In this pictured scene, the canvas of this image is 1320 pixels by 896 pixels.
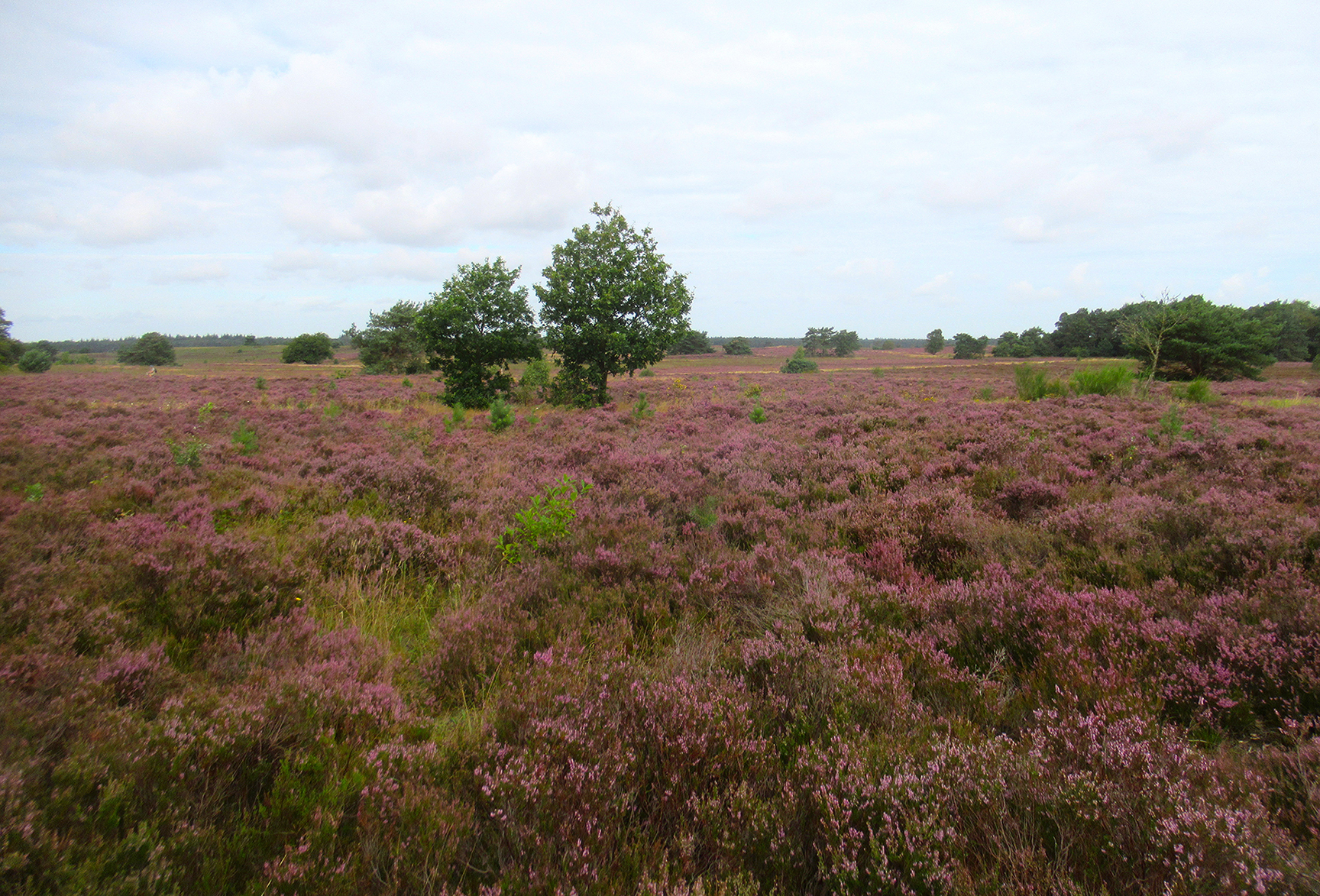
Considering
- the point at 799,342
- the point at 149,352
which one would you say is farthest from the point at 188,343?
the point at 799,342

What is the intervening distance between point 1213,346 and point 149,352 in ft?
366

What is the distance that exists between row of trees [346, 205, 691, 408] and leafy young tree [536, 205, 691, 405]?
34mm

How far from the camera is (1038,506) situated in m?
6.22

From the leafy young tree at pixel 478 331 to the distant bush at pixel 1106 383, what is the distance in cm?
1966

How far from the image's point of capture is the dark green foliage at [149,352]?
7544 cm

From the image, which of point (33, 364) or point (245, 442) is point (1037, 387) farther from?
point (33, 364)

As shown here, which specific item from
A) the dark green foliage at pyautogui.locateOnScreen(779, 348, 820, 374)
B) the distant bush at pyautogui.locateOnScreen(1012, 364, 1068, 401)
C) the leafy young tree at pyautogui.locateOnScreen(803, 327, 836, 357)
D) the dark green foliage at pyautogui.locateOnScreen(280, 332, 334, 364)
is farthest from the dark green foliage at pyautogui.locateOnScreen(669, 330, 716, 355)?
the distant bush at pyautogui.locateOnScreen(1012, 364, 1068, 401)

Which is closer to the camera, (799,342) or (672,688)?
(672,688)

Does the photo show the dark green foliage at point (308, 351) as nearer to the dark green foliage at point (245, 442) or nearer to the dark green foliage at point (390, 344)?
the dark green foliage at point (390, 344)

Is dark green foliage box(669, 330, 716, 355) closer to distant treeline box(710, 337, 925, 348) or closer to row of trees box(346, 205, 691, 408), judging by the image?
distant treeline box(710, 337, 925, 348)

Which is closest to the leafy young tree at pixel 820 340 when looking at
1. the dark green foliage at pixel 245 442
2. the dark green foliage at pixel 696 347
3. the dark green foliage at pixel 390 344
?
the dark green foliage at pixel 696 347

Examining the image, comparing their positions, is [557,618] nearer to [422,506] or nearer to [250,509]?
[422,506]

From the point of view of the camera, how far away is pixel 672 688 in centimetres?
283

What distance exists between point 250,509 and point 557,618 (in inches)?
187
